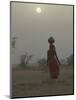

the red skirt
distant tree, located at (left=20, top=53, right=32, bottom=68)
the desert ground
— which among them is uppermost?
distant tree, located at (left=20, top=53, right=32, bottom=68)

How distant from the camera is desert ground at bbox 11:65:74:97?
Result: 152 centimetres

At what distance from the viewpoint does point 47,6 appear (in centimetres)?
157

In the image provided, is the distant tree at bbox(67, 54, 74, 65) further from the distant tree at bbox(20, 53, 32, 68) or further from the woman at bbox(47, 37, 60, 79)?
the distant tree at bbox(20, 53, 32, 68)

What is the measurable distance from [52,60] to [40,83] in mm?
193

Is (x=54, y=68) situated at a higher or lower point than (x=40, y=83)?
higher

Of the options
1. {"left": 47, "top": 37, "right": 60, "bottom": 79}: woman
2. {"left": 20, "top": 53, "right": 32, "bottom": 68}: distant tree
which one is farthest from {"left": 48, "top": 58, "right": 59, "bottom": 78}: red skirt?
{"left": 20, "top": 53, "right": 32, "bottom": 68}: distant tree

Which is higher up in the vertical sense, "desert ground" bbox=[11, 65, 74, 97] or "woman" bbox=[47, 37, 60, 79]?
"woman" bbox=[47, 37, 60, 79]

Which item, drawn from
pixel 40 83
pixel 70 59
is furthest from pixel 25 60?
pixel 70 59

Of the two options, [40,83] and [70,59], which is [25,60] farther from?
[70,59]

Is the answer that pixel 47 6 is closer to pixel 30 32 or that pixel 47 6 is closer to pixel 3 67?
pixel 30 32

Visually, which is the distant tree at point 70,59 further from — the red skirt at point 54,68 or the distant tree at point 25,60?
the distant tree at point 25,60

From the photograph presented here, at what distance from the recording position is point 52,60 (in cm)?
159

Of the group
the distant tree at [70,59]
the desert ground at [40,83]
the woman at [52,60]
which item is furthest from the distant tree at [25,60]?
the distant tree at [70,59]

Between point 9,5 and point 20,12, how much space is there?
9 cm
